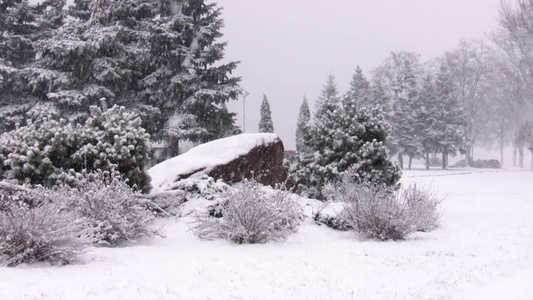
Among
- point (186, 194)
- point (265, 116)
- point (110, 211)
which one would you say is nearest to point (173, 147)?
point (186, 194)

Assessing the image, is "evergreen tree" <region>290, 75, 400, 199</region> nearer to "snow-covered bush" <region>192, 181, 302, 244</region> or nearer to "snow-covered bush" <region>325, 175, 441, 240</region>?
"snow-covered bush" <region>325, 175, 441, 240</region>

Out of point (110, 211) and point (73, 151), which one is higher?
point (73, 151)

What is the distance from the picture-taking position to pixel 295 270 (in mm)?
5672

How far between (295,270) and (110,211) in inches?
127

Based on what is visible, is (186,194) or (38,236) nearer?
(38,236)

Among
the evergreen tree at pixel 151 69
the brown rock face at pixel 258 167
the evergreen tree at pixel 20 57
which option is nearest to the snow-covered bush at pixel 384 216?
the brown rock face at pixel 258 167

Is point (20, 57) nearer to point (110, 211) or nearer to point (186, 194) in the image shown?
point (186, 194)

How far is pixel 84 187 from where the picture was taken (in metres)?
7.66

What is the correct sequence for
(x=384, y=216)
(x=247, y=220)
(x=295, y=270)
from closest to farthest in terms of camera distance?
(x=295, y=270) < (x=247, y=220) < (x=384, y=216)

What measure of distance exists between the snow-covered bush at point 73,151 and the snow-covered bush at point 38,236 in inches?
Result: 87.3

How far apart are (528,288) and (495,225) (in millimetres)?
4997

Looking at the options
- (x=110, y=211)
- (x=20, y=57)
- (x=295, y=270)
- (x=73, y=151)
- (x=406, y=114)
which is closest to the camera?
(x=295, y=270)

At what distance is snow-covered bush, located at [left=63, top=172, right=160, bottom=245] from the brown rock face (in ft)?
10.1

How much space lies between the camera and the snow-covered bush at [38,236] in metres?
5.59
